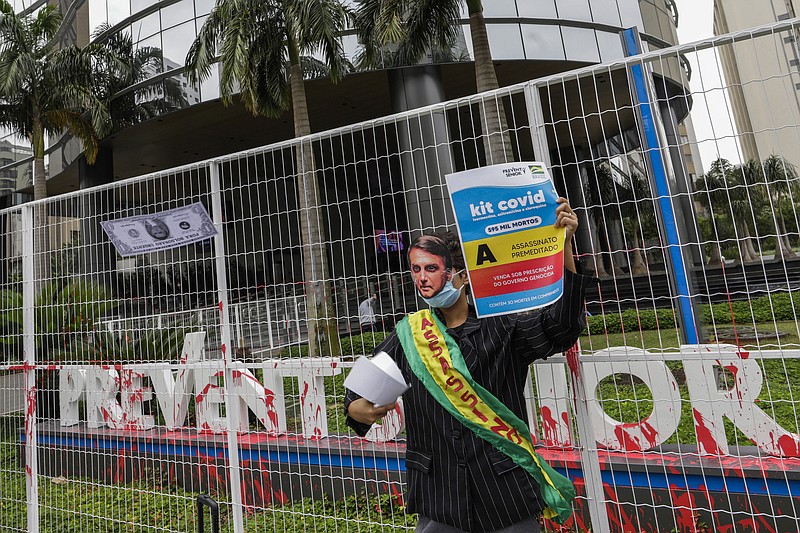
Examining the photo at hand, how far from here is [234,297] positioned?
139 inches

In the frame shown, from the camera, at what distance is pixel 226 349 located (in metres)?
3.32

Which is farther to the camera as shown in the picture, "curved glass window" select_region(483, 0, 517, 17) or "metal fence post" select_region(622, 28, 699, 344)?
"curved glass window" select_region(483, 0, 517, 17)

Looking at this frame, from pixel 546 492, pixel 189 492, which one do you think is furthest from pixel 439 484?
pixel 189 492

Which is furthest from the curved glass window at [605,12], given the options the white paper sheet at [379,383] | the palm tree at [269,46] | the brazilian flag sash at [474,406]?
the white paper sheet at [379,383]

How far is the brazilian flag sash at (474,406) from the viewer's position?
5.71ft

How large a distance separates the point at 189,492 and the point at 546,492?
4.35 meters

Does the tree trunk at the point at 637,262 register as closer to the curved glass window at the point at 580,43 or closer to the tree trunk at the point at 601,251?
the tree trunk at the point at 601,251

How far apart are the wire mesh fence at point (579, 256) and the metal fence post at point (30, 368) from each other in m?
0.02

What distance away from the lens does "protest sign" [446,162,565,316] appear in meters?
1.83

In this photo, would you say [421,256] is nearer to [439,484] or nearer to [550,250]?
[550,250]

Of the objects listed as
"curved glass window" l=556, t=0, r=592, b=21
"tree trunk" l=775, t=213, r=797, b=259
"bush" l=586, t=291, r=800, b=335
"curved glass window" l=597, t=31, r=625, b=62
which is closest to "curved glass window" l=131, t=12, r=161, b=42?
"curved glass window" l=556, t=0, r=592, b=21

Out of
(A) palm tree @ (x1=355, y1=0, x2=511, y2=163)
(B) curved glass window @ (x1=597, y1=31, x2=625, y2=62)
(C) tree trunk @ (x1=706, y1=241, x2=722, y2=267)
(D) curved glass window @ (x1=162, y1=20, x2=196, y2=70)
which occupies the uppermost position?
(D) curved glass window @ (x1=162, y1=20, x2=196, y2=70)

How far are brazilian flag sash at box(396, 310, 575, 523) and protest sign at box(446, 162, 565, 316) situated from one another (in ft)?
0.72

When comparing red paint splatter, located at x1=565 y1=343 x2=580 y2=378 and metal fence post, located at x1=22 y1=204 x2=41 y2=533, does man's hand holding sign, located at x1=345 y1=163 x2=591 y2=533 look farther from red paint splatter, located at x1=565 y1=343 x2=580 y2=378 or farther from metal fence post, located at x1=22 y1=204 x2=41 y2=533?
metal fence post, located at x1=22 y1=204 x2=41 y2=533
